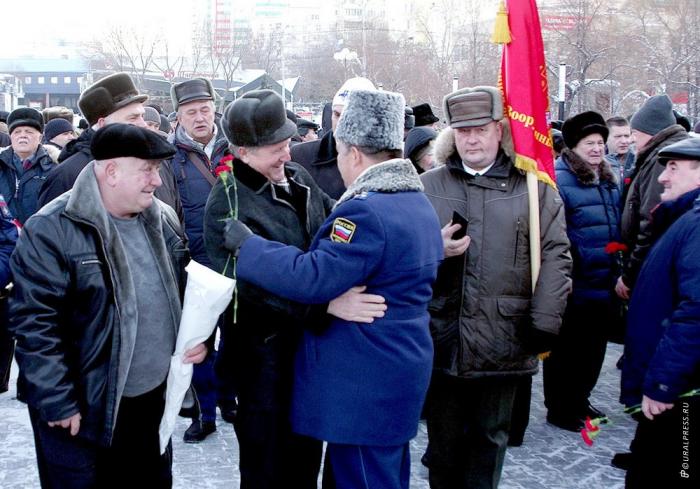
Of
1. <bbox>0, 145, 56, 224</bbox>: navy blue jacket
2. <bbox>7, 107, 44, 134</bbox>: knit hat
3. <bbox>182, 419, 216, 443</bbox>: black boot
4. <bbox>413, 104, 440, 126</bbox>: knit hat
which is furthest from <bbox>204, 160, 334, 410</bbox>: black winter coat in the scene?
<bbox>7, 107, 44, 134</bbox>: knit hat

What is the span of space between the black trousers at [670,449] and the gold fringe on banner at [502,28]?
2.00 m

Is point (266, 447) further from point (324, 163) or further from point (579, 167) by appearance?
point (579, 167)

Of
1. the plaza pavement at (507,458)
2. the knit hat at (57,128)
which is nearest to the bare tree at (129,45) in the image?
the knit hat at (57,128)

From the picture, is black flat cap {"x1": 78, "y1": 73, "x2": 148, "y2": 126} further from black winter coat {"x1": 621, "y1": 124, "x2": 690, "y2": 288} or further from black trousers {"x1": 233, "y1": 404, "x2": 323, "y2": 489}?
black winter coat {"x1": 621, "y1": 124, "x2": 690, "y2": 288}

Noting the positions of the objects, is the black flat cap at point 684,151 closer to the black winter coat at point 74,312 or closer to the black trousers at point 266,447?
the black trousers at point 266,447

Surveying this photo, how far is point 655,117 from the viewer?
6.16 m

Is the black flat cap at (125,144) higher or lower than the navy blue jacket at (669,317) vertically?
higher

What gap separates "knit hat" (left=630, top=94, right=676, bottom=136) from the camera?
6160 mm

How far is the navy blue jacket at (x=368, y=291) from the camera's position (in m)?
2.79

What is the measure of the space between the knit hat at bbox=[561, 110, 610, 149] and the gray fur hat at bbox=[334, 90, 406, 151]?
2740 mm

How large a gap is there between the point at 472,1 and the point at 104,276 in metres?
51.9

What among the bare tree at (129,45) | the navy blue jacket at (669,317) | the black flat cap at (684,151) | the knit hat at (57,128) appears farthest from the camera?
the bare tree at (129,45)

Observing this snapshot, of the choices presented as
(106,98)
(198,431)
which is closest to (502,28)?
(106,98)

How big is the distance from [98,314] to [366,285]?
3.44 feet
